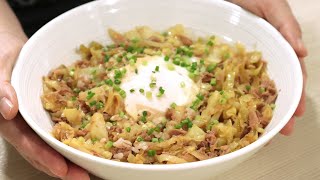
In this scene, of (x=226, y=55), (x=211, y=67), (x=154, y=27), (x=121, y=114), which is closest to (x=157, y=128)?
(x=121, y=114)

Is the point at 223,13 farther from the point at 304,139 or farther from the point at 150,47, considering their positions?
the point at 304,139

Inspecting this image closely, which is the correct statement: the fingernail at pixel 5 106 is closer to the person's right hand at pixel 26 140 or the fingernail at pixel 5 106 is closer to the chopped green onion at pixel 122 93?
the person's right hand at pixel 26 140

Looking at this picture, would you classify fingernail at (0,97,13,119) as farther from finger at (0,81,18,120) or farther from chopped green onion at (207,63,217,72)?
chopped green onion at (207,63,217,72)

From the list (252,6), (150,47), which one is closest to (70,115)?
(150,47)

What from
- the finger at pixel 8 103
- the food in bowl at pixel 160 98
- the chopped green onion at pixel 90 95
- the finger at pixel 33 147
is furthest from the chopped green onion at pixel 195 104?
the finger at pixel 8 103

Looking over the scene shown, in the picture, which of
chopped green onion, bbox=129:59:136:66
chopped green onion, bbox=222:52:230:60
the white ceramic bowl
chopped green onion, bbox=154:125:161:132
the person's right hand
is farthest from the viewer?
chopped green onion, bbox=222:52:230:60

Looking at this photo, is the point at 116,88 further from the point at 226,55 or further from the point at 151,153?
the point at 226,55

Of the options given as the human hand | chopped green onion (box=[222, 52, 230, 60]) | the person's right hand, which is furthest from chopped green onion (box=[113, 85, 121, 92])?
the human hand
